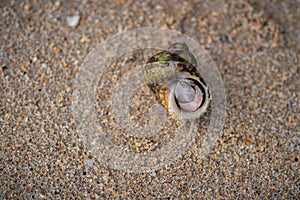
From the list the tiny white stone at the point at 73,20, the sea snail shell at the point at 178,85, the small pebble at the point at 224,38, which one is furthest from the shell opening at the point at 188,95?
the tiny white stone at the point at 73,20

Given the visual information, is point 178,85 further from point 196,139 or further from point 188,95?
point 196,139

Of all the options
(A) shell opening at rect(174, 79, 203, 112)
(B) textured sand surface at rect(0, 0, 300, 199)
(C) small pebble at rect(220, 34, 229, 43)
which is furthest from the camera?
(C) small pebble at rect(220, 34, 229, 43)

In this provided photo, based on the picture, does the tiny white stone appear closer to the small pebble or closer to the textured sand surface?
the textured sand surface

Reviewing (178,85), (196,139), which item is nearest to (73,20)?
(178,85)

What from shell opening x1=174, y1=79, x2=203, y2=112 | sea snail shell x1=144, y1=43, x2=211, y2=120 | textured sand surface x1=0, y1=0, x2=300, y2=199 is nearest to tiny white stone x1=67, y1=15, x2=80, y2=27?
textured sand surface x1=0, y1=0, x2=300, y2=199

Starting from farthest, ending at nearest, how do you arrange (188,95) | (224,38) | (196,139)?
(224,38), (196,139), (188,95)

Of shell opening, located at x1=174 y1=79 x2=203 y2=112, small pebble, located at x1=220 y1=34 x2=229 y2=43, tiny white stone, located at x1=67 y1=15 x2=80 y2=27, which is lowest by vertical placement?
shell opening, located at x1=174 y1=79 x2=203 y2=112

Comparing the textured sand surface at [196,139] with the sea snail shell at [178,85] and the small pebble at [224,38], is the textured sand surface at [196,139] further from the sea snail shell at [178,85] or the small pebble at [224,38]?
the sea snail shell at [178,85]
